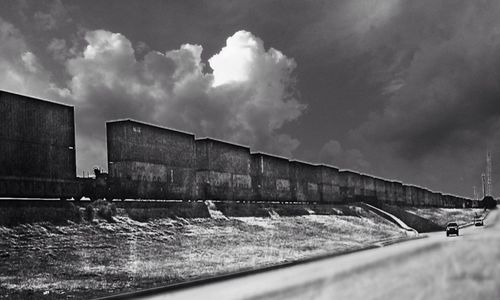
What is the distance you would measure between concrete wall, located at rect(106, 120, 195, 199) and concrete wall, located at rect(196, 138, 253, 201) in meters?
2.23

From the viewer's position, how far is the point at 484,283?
4.01 meters

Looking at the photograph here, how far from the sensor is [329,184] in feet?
229

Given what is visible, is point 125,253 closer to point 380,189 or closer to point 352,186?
point 352,186

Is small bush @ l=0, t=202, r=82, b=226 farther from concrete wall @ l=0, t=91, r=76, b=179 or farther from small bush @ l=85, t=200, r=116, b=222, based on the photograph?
concrete wall @ l=0, t=91, r=76, b=179

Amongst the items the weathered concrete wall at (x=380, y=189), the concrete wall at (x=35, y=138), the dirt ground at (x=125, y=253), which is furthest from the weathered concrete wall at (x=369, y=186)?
the concrete wall at (x=35, y=138)

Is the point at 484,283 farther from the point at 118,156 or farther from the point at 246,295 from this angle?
the point at 118,156

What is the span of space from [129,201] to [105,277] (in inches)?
468

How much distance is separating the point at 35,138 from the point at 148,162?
870cm

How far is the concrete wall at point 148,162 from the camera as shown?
1195 inches

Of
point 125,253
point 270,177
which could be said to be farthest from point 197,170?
point 125,253

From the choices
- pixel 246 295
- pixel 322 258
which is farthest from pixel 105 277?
pixel 322 258

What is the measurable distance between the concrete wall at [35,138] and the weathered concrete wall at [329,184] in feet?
146

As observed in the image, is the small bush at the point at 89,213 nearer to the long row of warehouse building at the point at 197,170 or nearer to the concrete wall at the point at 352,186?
the long row of warehouse building at the point at 197,170

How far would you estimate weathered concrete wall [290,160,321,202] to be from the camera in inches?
2292
